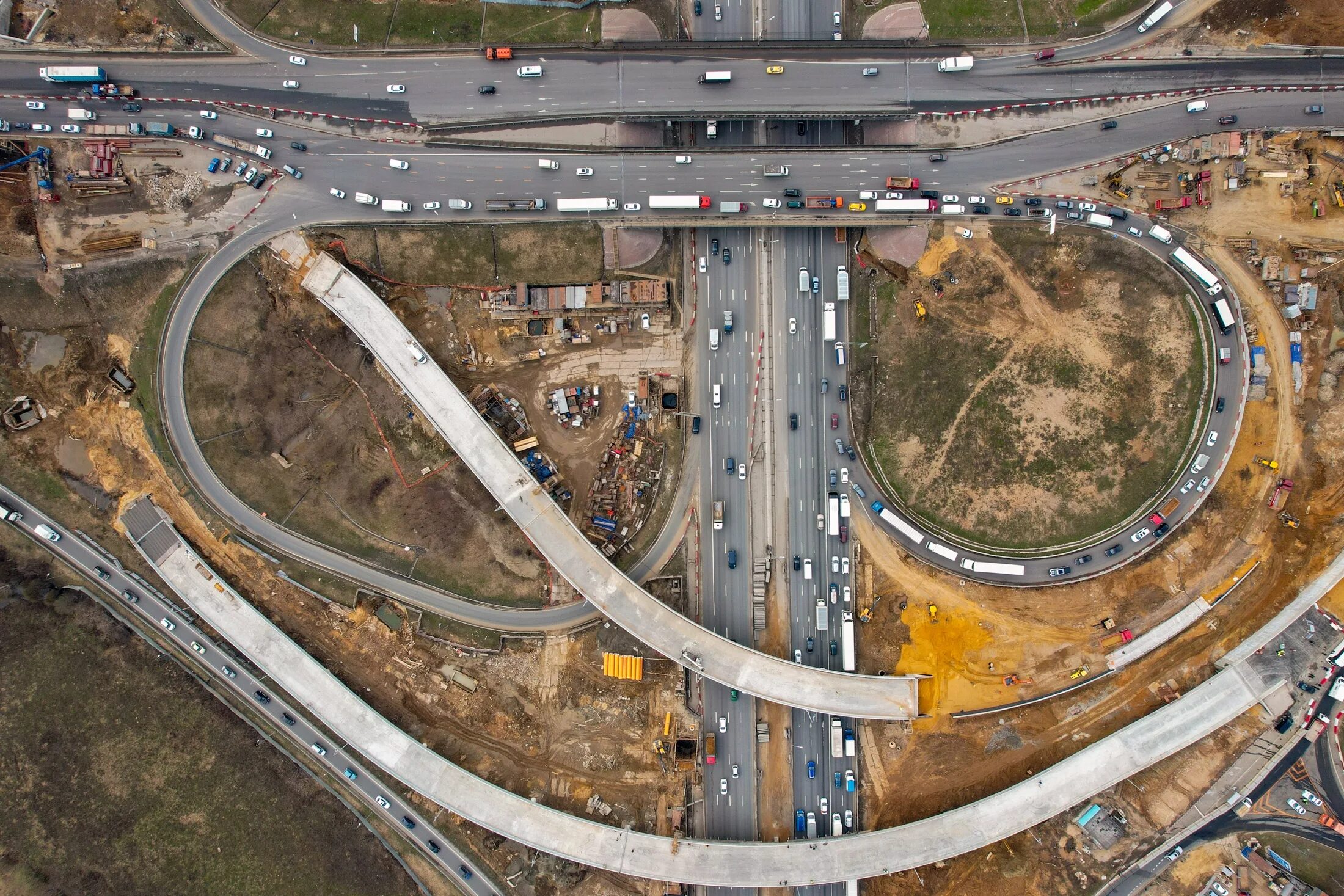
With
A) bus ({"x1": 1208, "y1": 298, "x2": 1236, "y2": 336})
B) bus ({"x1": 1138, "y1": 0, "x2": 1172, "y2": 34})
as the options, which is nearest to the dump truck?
bus ({"x1": 1208, "y1": 298, "x2": 1236, "y2": 336})

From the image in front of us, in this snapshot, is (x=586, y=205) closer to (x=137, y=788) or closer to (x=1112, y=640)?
(x=1112, y=640)

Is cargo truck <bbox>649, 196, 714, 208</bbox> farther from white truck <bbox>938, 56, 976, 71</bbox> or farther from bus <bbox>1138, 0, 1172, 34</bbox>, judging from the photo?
bus <bbox>1138, 0, 1172, 34</bbox>

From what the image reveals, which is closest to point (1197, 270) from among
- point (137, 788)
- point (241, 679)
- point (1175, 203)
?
point (1175, 203)

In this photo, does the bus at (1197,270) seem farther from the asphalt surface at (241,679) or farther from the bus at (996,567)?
the asphalt surface at (241,679)

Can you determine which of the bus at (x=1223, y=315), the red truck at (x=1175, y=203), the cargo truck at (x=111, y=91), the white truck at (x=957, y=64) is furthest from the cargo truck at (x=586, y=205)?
the bus at (x=1223, y=315)

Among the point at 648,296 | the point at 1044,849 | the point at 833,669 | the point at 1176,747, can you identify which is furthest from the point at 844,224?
the point at 1044,849

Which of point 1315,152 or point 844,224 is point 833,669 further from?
point 1315,152
